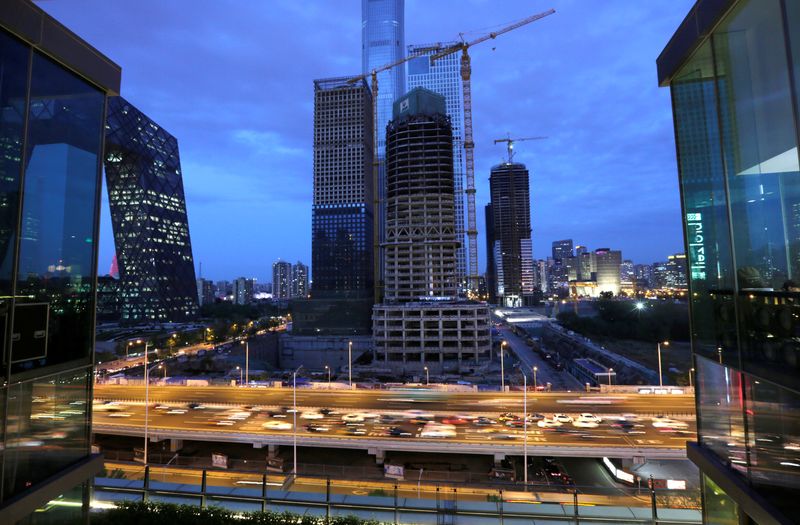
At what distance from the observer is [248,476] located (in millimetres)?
17672

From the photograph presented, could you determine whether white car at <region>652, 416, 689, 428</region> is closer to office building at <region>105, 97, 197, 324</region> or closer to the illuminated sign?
the illuminated sign

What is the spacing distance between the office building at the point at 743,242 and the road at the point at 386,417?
20766 mm

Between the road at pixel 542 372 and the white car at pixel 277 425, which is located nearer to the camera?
the white car at pixel 277 425

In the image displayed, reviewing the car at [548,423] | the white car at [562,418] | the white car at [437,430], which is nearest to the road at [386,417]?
the white car at [437,430]

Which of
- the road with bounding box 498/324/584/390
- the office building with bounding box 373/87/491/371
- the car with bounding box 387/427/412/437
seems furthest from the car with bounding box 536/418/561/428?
the office building with bounding box 373/87/491/371

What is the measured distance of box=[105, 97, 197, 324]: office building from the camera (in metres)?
125

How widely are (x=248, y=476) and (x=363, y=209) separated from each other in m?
114

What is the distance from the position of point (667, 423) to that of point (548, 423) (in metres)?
9.02

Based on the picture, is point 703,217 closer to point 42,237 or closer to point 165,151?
point 42,237

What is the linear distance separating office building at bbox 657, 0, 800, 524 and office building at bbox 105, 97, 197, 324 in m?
141

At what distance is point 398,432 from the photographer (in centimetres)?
3089

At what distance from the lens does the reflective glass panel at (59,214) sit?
8227 millimetres

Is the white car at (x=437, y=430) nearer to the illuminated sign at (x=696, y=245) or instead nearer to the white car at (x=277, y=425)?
the white car at (x=277, y=425)

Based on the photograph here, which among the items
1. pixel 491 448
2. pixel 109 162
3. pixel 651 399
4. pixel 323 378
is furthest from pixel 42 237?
pixel 109 162
